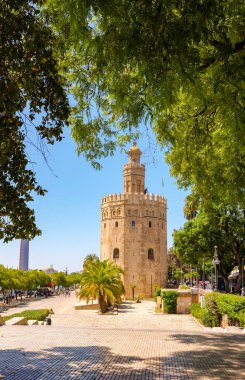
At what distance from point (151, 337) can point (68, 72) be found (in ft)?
25.2

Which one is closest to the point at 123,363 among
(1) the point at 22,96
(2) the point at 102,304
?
(1) the point at 22,96

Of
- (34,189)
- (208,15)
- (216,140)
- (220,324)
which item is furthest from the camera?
(220,324)

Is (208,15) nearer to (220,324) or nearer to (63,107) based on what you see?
(63,107)

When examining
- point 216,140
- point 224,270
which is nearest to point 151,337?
point 216,140

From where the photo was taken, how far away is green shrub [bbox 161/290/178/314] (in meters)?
28.9

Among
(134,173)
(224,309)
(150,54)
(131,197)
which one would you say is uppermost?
(134,173)

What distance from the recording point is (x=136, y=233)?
160ft

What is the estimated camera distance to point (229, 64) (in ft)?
17.9

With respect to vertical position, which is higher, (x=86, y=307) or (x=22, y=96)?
(x=22, y=96)

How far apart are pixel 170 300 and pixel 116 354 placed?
20856 millimetres

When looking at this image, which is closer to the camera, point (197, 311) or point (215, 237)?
point (197, 311)

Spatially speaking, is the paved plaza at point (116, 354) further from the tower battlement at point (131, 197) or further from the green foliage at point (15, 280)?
the tower battlement at point (131, 197)

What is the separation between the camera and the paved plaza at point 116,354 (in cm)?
724

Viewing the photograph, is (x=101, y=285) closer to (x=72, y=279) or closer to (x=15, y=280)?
(x=15, y=280)
